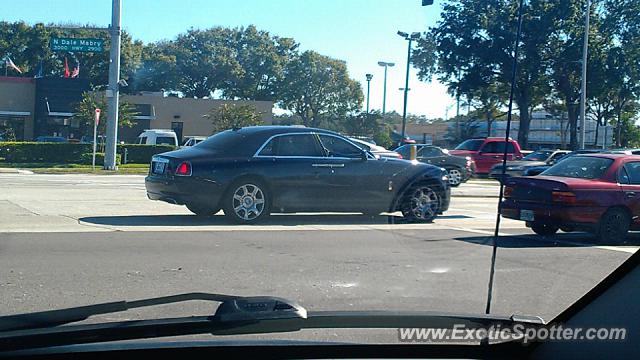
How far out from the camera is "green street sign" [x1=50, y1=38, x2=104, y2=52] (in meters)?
14.5

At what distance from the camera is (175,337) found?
299 centimetres

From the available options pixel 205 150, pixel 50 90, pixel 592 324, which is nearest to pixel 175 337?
pixel 592 324

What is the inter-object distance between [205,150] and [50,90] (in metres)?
8.05

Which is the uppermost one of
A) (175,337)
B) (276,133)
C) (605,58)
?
(605,58)

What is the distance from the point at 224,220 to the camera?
11.8 metres

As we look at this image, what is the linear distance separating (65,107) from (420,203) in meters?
13.4

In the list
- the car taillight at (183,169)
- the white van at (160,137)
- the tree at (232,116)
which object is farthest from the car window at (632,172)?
the white van at (160,137)

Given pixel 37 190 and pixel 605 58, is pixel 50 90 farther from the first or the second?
pixel 605 58

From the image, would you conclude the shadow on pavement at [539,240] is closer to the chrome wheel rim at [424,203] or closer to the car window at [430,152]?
the chrome wheel rim at [424,203]

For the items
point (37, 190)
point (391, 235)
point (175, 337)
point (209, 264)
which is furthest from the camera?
point (37, 190)

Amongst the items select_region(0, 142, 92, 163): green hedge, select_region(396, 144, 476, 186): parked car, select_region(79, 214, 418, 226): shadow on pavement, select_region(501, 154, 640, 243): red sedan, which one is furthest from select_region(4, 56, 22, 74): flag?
select_region(0, 142, 92, 163): green hedge

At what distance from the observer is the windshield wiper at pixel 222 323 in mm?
2875

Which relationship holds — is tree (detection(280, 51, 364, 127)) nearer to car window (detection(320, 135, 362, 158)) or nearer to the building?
the building

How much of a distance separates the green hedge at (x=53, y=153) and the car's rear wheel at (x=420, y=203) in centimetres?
1907
